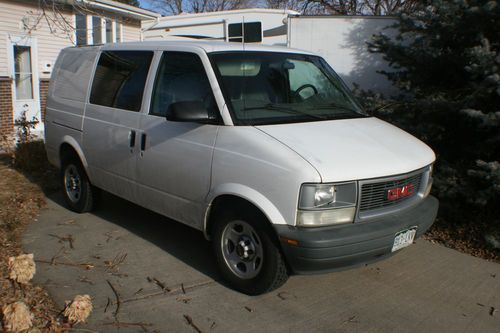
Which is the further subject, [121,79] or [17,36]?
[17,36]

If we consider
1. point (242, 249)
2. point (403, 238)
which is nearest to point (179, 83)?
point (242, 249)

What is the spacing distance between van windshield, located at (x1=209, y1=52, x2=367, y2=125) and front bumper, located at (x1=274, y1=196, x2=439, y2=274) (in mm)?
1013

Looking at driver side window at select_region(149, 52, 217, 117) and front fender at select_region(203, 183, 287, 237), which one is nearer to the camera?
front fender at select_region(203, 183, 287, 237)

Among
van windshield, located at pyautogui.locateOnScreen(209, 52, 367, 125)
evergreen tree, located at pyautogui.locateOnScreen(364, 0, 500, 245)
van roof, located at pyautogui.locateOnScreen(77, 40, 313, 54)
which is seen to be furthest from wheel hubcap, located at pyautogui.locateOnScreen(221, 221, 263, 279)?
evergreen tree, located at pyautogui.locateOnScreen(364, 0, 500, 245)

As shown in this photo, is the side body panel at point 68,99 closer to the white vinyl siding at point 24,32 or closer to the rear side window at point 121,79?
the rear side window at point 121,79

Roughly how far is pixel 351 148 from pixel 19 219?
13.1ft

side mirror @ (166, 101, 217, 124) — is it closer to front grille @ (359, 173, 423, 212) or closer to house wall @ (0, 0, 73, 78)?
front grille @ (359, 173, 423, 212)

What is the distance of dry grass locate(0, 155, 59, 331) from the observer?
A: 143 inches

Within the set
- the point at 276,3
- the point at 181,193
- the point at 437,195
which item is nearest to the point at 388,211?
the point at 181,193

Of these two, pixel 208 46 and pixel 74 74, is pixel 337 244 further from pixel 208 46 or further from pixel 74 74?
pixel 74 74

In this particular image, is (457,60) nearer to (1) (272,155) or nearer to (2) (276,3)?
(1) (272,155)

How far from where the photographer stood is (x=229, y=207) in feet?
13.0

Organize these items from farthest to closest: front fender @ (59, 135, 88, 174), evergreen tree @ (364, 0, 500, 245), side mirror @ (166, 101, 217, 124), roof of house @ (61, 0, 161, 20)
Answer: roof of house @ (61, 0, 161, 20)
front fender @ (59, 135, 88, 174)
evergreen tree @ (364, 0, 500, 245)
side mirror @ (166, 101, 217, 124)

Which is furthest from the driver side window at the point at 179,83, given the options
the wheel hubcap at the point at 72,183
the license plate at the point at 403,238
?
the wheel hubcap at the point at 72,183
